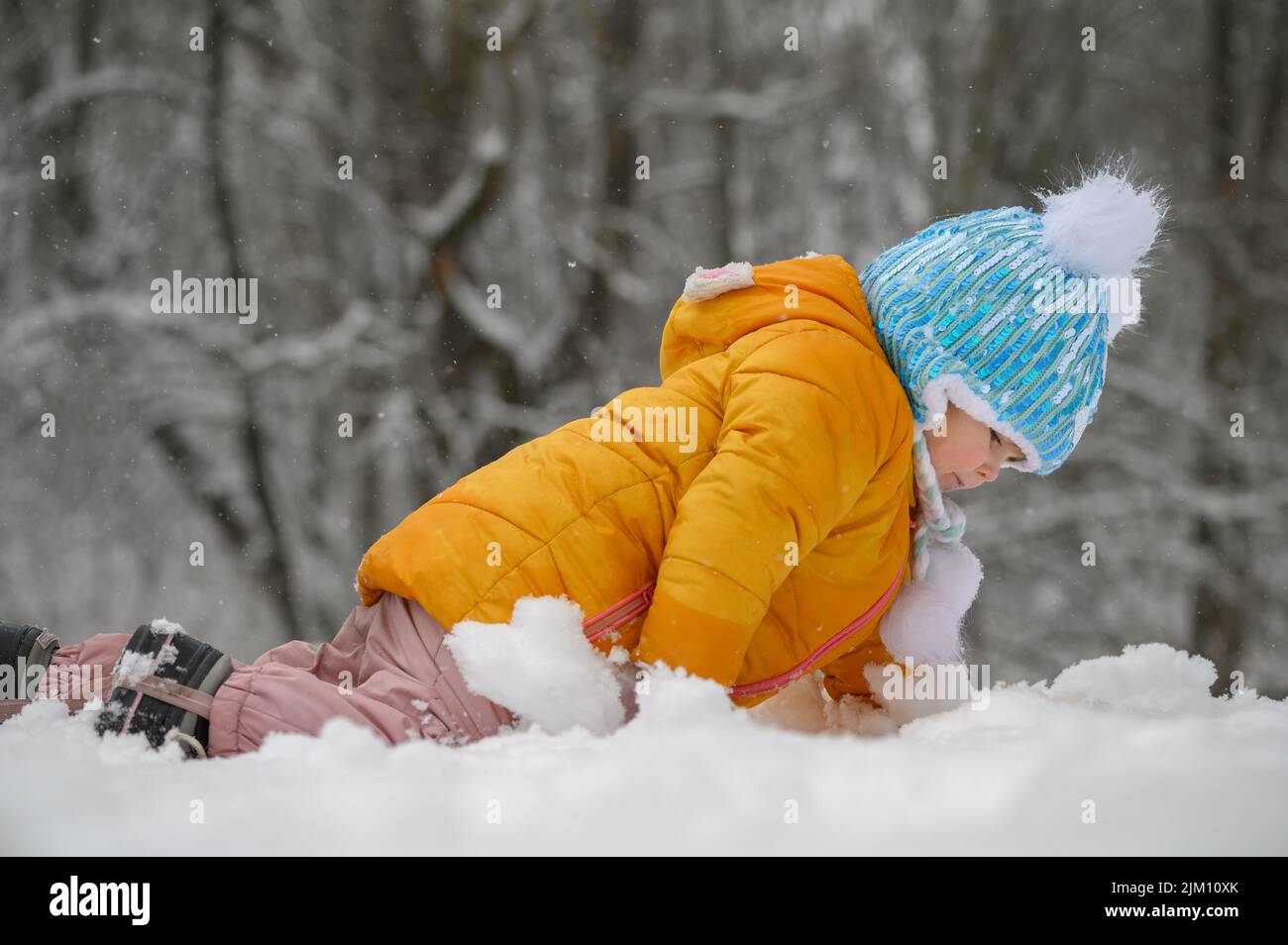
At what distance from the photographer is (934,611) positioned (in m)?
1.66

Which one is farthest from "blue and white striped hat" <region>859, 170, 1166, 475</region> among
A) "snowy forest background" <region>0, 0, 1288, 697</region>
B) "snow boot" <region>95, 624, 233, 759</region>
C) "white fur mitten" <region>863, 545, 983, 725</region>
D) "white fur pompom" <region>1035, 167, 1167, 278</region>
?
"snowy forest background" <region>0, 0, 1288, 697</region>

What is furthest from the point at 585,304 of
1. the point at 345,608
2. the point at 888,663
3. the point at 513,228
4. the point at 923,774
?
the point at 923,774

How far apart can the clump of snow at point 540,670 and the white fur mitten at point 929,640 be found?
52cm

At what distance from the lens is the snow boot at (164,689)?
4.08 feet

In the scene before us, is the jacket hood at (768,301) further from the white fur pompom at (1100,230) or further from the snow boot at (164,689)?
the snow boot at (164,689)

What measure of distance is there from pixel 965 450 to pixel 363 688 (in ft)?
2.92

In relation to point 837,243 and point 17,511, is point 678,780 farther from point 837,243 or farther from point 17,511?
point 17,511

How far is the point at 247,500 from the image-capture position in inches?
175

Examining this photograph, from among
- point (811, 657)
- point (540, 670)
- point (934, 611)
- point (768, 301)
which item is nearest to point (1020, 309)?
point (768, 301)

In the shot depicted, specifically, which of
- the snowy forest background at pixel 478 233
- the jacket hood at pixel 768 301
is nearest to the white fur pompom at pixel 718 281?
the jacket hood at pixel 768 301

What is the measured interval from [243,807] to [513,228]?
3723 mm

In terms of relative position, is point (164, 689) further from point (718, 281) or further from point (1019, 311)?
point (1019, 311)

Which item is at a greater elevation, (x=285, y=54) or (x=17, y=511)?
(x=285, y=54)

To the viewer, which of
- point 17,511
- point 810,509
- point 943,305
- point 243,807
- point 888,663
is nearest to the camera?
point 243,807
